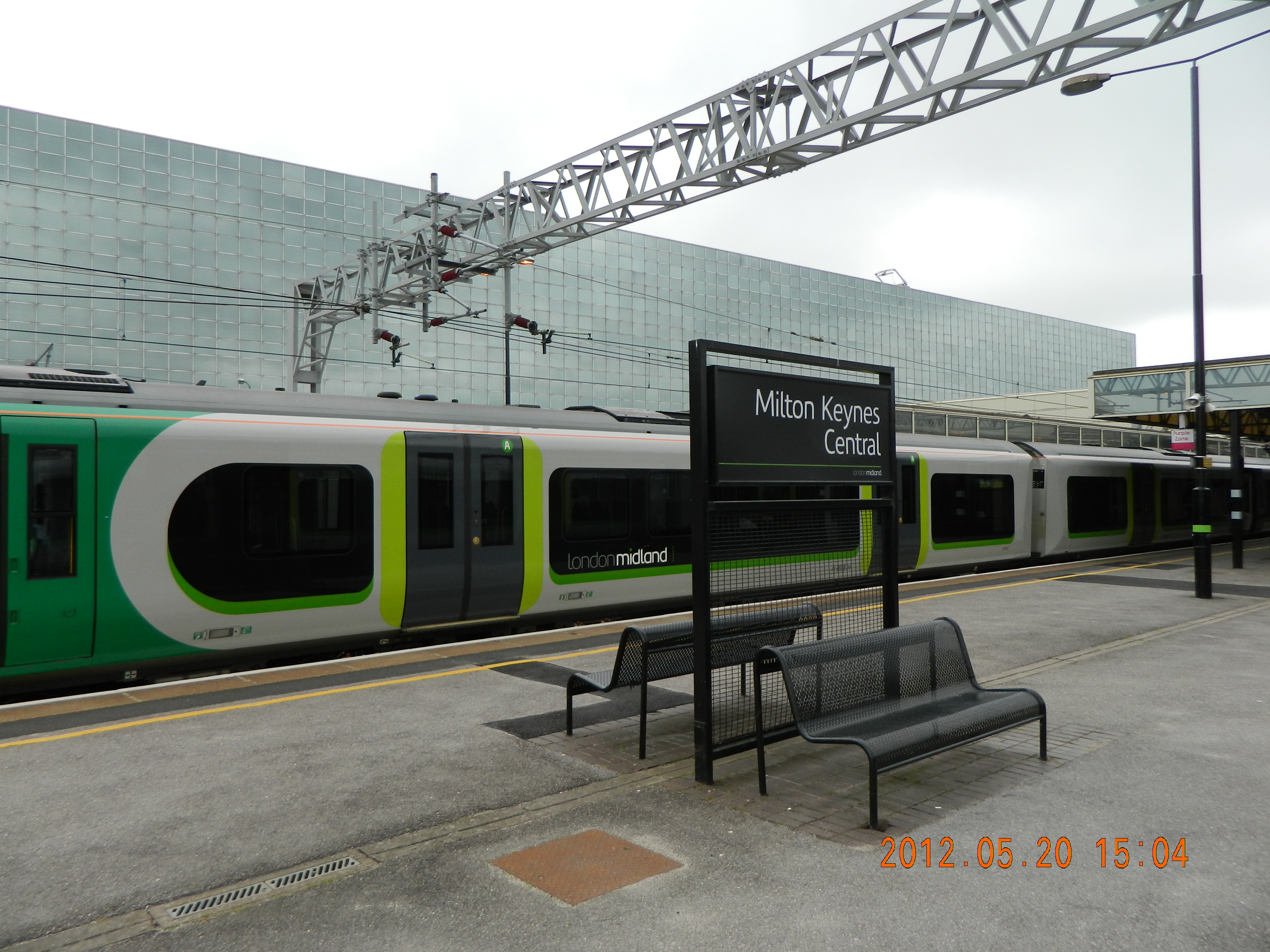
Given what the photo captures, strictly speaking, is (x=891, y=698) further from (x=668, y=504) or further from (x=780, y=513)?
(x=668, y=504)

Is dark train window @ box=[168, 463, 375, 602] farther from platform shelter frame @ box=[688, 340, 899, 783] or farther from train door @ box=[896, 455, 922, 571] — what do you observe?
train door @ box=[896, 455, 922, 571]

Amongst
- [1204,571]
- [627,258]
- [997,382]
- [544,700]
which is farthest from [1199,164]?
[997,382]

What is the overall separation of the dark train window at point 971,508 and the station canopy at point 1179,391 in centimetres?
404

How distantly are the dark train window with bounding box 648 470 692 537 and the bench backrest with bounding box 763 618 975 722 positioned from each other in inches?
229

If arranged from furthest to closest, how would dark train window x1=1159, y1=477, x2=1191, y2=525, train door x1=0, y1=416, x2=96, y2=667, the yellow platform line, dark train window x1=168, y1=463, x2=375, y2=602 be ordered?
dark train window x1=1159, y1=477, x2=1191, y2=525, dark train window x1=168, y1=463, x2=375, y2=602, train door x1=0, y1=416, x2=96, y2=667, the yellow platform line

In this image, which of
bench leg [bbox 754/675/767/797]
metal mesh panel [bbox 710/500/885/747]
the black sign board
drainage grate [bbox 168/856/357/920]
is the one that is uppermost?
the black sign board

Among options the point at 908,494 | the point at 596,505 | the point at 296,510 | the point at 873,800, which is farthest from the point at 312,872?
the point at 908,494

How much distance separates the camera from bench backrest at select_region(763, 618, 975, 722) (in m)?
4.99

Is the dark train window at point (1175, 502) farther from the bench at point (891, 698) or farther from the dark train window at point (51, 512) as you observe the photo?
the dark train window at point (51, 512)

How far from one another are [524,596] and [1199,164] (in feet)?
39.7

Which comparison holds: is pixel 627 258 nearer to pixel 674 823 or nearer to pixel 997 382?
pixel 997 382

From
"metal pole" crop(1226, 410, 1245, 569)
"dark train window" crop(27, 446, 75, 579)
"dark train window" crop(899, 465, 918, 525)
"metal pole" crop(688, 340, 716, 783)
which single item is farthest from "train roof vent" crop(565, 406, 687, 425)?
"metal pole" crop(1226, 410, 1245, 569)

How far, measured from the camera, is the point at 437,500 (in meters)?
9.80
